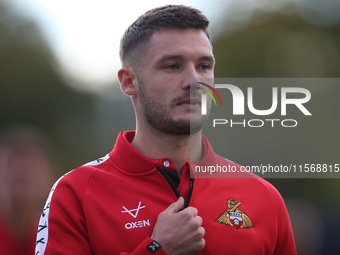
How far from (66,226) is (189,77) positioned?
1.08 meters

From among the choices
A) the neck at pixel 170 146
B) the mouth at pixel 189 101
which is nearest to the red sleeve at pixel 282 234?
the neck at pixel 170 146

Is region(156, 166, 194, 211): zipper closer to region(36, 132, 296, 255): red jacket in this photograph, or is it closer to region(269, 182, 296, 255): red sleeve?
region(36, 132, 296, 255): red jacket

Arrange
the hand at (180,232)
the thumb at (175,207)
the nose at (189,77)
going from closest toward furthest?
the hand at (180,232) < the thumb at (175,207) < the nose at (189,77)

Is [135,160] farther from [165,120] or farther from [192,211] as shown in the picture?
[192,211]

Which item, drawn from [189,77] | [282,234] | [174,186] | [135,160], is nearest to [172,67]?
[189,77]

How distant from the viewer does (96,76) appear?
12.4m

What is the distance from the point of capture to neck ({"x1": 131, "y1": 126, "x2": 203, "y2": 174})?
2344 mm

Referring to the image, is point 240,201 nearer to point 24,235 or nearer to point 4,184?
point 24,235

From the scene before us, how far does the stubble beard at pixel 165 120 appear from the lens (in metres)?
2.21

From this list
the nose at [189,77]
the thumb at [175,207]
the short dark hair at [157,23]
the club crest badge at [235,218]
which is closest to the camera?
the thumb at [175,207]

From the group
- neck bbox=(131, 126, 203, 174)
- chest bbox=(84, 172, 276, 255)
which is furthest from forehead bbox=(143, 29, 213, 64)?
chest bbox=(84, 172, 276, 255)

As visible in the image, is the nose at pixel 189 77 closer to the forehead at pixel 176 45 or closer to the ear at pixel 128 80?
the forehead at pixel 176 45

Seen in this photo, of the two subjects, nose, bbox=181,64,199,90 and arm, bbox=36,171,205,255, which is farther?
nose, bbox=181,64,199,90

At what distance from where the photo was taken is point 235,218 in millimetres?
2105
